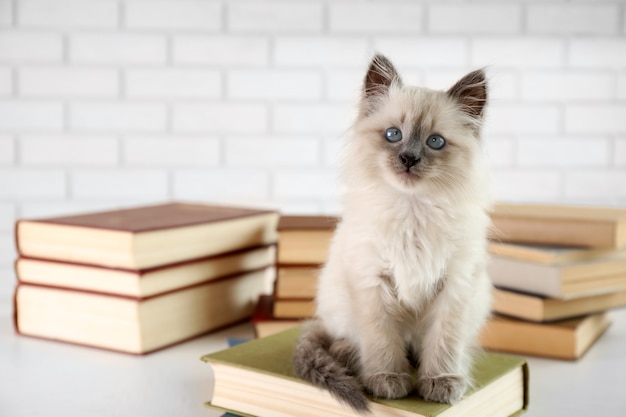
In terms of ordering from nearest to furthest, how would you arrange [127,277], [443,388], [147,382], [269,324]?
[443,388]
[147,382]
[127,277]
[269,324]

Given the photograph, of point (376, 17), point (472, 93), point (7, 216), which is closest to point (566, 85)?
point (376, 17)

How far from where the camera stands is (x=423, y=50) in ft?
6.47

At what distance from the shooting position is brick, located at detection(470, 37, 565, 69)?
1.97 metres

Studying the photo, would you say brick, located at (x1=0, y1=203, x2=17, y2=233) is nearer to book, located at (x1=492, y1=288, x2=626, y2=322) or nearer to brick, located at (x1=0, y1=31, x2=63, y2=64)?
brick, located at (x1=0, y1=31, x2=63, y2=64)

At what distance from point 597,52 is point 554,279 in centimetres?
96

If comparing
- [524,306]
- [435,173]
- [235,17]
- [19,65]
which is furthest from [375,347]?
[19,65]

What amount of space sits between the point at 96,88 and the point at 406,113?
1.27 m

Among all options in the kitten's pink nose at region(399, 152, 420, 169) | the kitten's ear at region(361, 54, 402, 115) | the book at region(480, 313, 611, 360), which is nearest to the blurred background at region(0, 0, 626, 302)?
the book at region(480, 313, 611, 360)

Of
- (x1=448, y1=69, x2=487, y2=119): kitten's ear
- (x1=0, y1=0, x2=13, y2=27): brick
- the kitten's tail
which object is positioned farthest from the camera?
(x1=0, y1=0, x2=13, y2=27): brick

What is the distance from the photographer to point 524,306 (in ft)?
4.45

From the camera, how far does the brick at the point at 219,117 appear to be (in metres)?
1.97

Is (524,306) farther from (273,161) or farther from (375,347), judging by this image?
(273,161)

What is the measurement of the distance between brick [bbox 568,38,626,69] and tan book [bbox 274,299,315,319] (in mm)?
1115

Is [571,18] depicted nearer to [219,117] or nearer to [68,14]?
[219,117]
